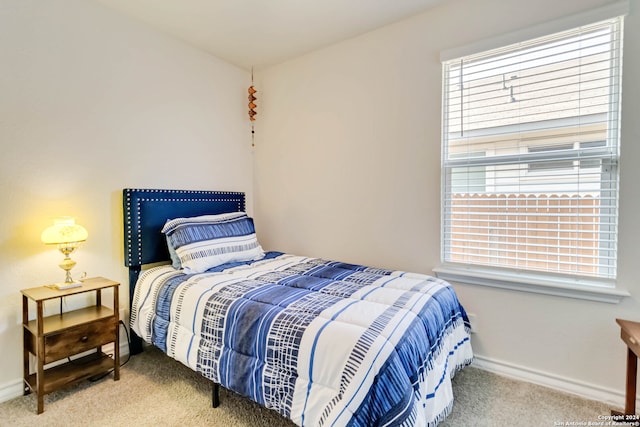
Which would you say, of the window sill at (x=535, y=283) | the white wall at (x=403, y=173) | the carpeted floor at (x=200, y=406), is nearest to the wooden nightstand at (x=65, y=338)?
the carpeted floor at (x=200, y=406)

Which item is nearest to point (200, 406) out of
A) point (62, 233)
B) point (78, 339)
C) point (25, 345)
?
point (78, 339)

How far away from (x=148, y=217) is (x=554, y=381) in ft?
9.56

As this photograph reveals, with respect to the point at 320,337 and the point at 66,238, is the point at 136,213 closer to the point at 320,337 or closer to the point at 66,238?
the point at 66,238

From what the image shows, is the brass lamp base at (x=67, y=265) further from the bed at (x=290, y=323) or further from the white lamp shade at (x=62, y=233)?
the bed at (x=290, y=323)

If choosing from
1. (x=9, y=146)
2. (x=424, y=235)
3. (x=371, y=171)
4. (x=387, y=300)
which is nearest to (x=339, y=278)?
(x=387, y=300)

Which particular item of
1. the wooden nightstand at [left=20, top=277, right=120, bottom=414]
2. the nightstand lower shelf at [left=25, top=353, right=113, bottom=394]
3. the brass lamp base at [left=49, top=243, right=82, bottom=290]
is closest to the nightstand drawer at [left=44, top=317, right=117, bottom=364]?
the wooden nightstand at [left=20, top=277, right=120, bottom=414]

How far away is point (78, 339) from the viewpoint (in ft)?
6.03

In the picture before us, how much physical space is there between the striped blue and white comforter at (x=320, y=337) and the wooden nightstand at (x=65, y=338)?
0.75 ft

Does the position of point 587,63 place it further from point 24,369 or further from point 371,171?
point 24,369

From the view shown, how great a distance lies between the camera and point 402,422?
1.08m

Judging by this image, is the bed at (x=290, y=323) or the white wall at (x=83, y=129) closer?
the bed at (x=290, y=323)

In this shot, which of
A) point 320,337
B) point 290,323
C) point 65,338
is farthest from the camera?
point 65,338

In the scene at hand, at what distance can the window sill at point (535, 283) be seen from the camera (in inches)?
67.9

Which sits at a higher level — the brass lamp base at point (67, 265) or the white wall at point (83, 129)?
the white wall at point (83, 129)
